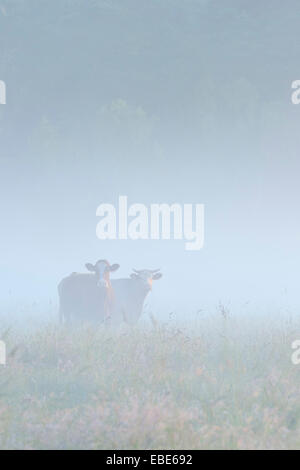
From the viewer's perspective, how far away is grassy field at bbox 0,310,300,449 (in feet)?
23.0

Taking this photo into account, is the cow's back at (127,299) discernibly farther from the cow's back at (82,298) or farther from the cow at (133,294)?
the cow's back at (82,298)

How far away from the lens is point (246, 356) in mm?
10469

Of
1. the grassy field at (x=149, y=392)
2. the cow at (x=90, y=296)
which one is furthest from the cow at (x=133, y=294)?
the grassy field at (x=149, y=392)

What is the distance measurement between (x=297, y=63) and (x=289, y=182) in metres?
18.0

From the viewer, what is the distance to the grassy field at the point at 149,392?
7.01 m

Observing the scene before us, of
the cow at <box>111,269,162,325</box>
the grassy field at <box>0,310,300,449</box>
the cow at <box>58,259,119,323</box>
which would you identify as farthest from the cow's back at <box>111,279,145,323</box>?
the grassy field at <box>0,310,300,449</box>

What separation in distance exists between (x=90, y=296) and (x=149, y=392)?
958 cm

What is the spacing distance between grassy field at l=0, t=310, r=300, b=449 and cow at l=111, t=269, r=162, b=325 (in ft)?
18.7

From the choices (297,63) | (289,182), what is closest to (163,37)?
(297,63)

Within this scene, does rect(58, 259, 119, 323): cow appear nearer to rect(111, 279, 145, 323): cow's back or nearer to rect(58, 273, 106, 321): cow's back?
rect(58, 273, 106, 321): cow's back

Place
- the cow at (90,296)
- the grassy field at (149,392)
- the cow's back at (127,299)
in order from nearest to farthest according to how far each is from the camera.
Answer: the grassy field at (149,392) → the cow at (90,296) → the cow's back at (127,299)

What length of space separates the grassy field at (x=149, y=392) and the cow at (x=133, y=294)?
5.70m

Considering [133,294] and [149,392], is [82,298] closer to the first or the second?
[133,294]
